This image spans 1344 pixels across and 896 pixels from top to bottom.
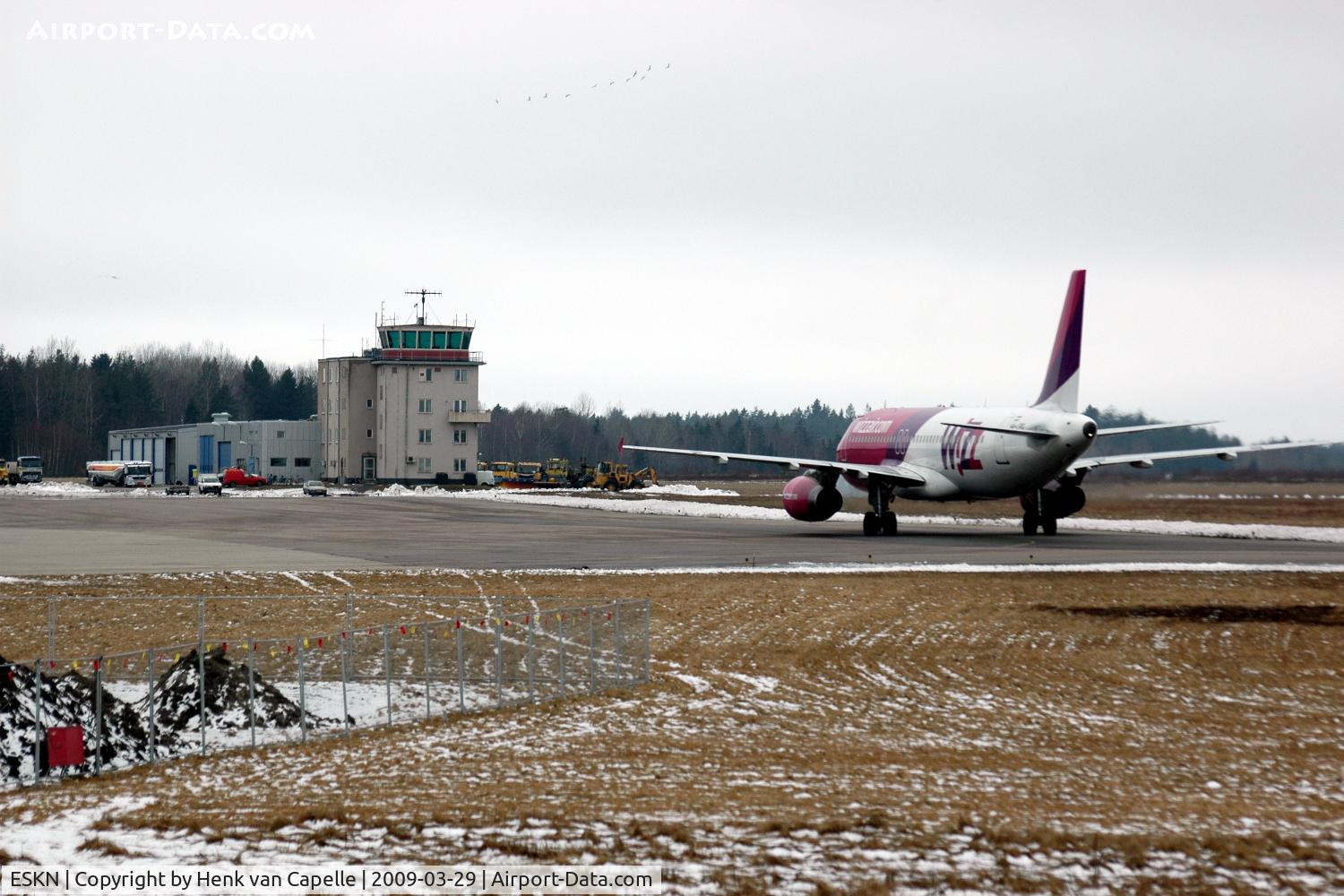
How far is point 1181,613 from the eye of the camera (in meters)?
28.9

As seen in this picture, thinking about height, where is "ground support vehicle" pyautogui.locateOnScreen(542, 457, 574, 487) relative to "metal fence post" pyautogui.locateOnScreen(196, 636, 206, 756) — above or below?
above

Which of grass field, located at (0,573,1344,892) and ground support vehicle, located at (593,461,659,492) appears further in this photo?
ground support vehicle, located at (593,461,659,492)

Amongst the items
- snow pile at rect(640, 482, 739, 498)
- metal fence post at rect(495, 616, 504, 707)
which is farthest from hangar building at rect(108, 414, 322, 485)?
metal fence post at rect(495, 616, 504, 707)

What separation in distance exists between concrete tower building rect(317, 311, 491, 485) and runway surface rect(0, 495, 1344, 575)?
2352 inches

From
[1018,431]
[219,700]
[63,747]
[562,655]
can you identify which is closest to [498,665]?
[562,655]

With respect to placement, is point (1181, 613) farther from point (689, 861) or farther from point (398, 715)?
point (689, 861)

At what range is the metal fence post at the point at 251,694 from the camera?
1755cm

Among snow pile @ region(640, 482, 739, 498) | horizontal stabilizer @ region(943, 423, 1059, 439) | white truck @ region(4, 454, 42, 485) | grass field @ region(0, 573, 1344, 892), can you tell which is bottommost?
grass field @ region(0, 573, 1344, 892)

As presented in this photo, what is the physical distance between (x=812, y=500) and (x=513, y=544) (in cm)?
1271

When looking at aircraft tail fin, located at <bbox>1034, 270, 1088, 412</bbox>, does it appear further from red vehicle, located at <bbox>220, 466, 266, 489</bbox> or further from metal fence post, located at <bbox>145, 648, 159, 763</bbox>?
red vehicle, located at <bbox>220, 466, 266, 489</bbox>

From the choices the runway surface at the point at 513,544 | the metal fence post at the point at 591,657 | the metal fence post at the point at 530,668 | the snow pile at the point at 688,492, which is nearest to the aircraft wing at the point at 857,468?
the runway surface at the point at 513,544

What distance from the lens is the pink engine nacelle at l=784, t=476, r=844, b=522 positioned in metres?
54.2

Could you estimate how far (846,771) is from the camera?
48.7 feet

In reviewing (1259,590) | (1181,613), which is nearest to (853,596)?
(1181,613)
